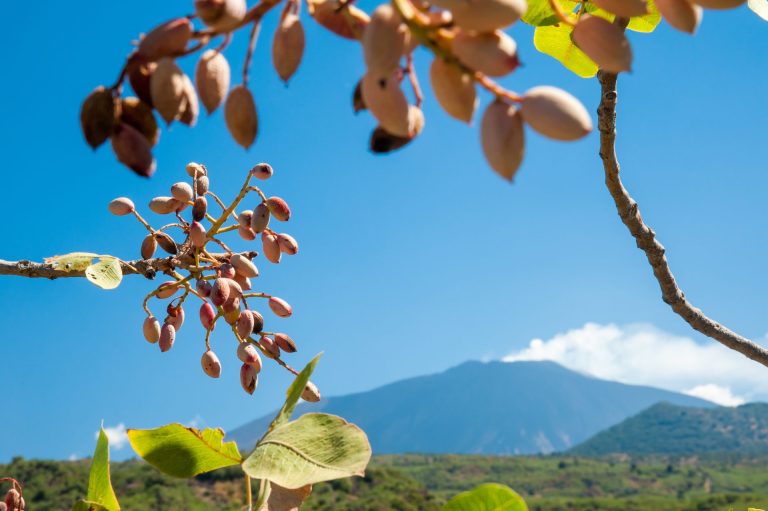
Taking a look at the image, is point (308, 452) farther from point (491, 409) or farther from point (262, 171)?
point (491, 409)

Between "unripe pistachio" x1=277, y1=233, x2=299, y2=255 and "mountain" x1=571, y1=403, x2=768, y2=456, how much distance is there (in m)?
86.4

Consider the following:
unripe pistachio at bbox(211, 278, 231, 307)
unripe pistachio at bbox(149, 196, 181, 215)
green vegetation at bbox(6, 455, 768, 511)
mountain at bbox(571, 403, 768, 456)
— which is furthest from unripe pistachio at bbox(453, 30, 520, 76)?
mountain at bbox(571, 403, 768, 456)

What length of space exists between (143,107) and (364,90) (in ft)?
0.54

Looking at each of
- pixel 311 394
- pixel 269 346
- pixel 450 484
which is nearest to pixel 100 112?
pixel 311 394

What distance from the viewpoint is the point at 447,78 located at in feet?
1.49

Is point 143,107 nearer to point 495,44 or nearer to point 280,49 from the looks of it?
point 280,49

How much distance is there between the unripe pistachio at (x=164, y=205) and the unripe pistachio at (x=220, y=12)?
38.6 inches

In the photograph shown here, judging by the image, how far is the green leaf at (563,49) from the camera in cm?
123

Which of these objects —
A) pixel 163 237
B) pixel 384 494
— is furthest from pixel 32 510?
pixel 163 237

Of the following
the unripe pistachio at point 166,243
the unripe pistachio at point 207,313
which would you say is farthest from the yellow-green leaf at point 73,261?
the unripe pistachio at point 207,313

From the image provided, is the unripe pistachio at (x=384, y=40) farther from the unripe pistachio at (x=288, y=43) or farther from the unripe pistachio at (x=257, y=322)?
the unripe pistachio at (x=257, y=322)

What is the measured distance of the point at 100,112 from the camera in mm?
517

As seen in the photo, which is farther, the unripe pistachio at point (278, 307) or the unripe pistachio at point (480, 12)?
the unripe pistachio at point (278, 307)

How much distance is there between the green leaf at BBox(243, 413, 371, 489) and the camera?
0.64 m
